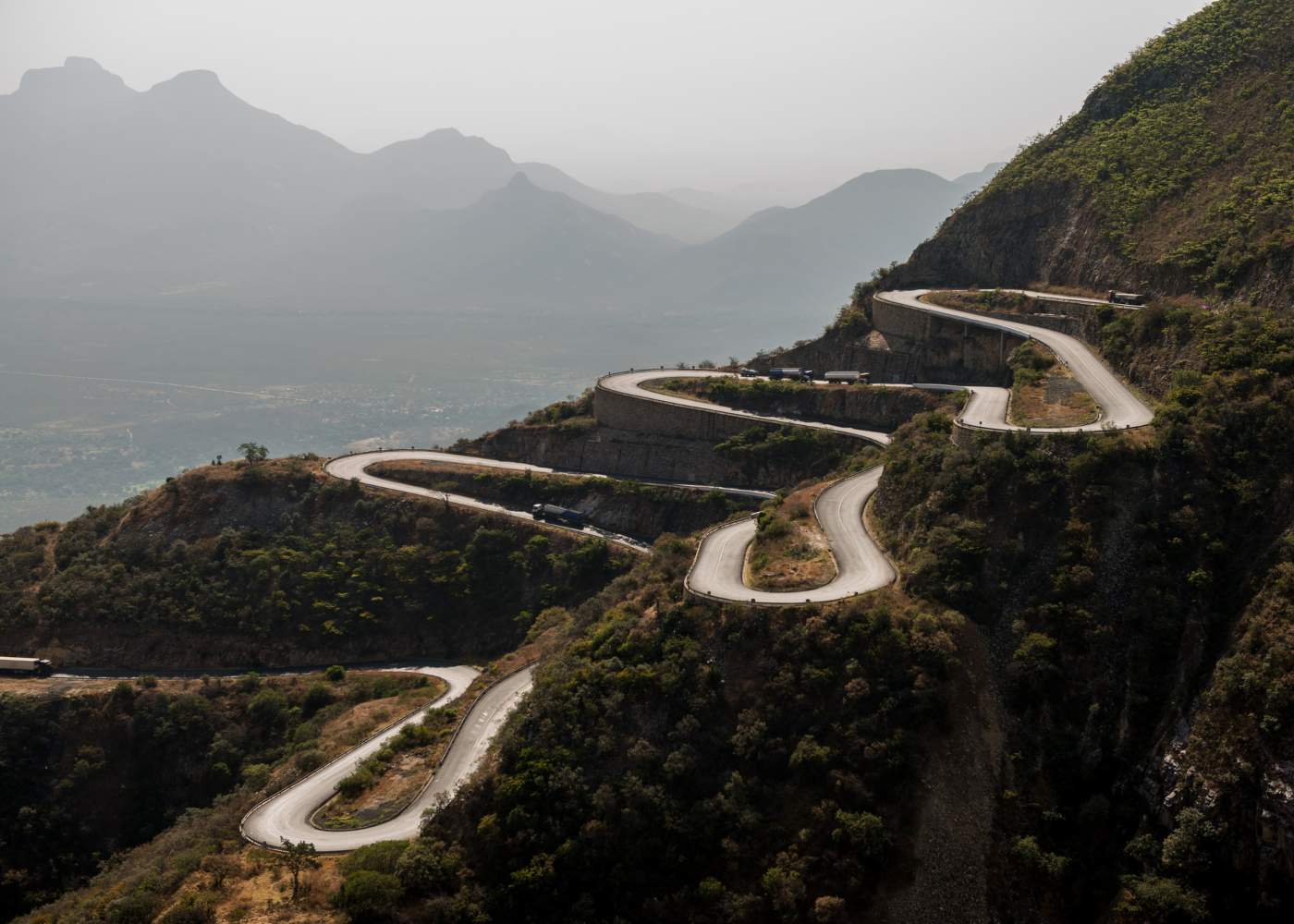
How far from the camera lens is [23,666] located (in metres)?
53.1

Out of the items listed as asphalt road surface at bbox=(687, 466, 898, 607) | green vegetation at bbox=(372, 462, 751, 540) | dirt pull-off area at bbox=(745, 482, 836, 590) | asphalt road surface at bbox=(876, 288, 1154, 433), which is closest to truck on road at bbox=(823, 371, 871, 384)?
asphalt road surface at bbox=(876, 288, 1154, 433)

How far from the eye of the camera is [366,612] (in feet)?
189

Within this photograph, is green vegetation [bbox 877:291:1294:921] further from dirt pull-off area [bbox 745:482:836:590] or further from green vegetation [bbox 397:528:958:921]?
dirt pull-off area [bbox 745:482:836:590]

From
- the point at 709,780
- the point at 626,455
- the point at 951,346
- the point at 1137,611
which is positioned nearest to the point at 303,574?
the point at 626,455

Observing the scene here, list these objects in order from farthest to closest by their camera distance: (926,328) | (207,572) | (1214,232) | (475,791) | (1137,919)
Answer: (926,328)
(207,572)
(1214,232)
(475,791)
(1137,919)

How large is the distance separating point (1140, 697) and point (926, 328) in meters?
42.4

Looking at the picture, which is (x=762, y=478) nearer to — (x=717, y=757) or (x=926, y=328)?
(x=926, y=328)

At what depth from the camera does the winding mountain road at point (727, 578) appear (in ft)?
117

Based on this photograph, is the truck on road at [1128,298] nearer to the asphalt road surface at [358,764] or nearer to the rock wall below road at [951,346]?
the rock wall below road at [951,346]

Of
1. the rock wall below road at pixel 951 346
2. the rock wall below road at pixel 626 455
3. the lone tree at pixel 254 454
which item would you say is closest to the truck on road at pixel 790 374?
the rock wall below road at pixel 951 346

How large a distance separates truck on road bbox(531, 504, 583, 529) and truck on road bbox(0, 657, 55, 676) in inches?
1259

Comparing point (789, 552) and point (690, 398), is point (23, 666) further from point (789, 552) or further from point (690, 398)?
point (690, 398)

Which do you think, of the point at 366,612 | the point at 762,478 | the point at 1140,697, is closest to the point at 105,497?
→ the point at 366,612

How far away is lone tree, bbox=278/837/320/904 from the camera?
30828 mm
